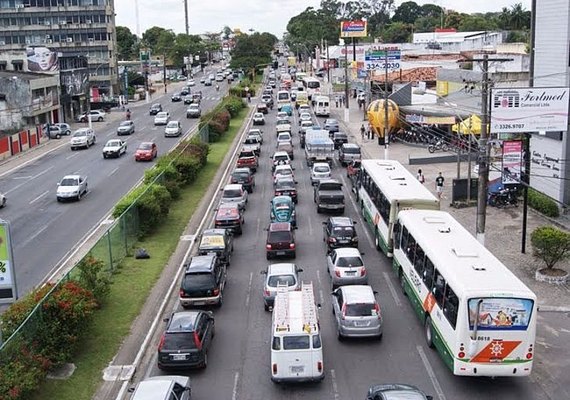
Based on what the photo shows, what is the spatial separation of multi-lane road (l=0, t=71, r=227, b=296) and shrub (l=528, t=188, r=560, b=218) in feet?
81.4

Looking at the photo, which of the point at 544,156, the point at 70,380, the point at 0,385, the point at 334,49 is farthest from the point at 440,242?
the point at 334,49

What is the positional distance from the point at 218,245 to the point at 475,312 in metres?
15.2

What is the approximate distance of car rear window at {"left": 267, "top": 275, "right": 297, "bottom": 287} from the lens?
27.0m

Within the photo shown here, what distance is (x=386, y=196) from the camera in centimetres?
3272

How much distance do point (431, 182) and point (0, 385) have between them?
3822 cm

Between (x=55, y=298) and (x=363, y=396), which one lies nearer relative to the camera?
(x=363, y=396)

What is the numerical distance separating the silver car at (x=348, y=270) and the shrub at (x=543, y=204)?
1565 cm

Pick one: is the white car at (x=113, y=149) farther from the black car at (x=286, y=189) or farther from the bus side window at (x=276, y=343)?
the bus side window at (x=276, y=343)

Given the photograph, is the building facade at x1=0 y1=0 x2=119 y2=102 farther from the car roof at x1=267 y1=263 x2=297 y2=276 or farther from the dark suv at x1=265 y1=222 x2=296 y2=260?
the car roof at x1=267 y1=263 x2=297 y2=276

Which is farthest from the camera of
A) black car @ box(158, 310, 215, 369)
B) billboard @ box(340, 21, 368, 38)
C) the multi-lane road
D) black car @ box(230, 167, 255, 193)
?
billboard @ box(340, 21, 368, 38)

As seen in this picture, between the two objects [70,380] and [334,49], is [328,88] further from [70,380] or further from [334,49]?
[70,380]

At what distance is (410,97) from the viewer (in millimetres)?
74625

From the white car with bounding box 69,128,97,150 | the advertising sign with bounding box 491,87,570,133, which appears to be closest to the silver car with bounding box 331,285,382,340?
the advertising sign with bounding box 491,87,570,133

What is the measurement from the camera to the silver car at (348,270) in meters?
28.5
